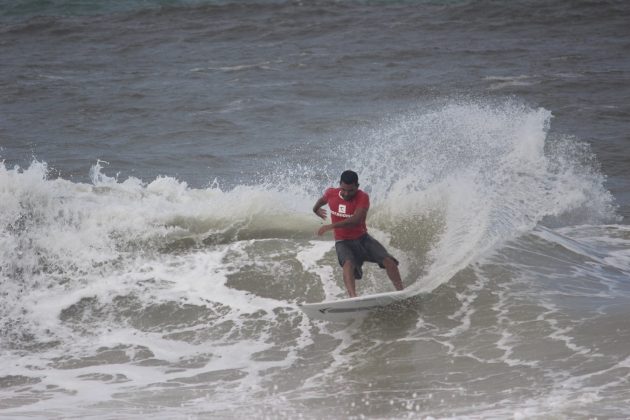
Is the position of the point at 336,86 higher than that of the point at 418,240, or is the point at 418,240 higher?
the point at 336,86

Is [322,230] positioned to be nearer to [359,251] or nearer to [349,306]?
[359,251]

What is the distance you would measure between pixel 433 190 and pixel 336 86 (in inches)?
415

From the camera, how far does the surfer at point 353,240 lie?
848 centimetres

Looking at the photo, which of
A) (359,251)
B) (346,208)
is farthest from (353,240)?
(346,208)

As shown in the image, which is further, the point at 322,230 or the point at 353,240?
the point at 353,240

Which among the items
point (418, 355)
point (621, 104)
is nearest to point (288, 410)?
point (418, 355)

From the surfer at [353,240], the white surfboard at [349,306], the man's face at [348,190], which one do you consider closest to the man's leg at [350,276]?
the surfer at [353,240]

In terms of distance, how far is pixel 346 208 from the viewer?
8547mm

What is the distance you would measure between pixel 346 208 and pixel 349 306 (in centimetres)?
99

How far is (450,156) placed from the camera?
13836 millimetres

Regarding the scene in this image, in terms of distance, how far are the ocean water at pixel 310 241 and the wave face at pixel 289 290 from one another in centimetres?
3

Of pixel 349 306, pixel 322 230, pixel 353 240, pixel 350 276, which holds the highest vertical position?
pixel 322 230

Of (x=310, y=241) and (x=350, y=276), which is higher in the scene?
(x=310, y=241)

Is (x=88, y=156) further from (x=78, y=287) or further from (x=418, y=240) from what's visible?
(x=418, y=240)
